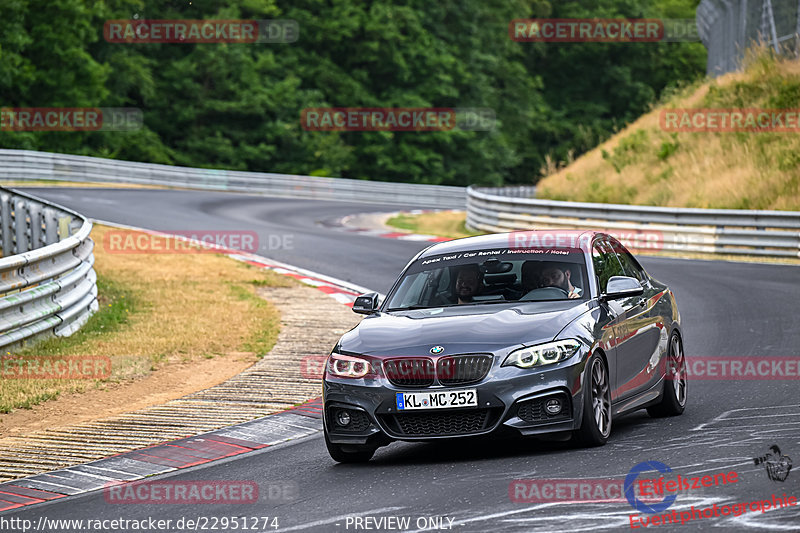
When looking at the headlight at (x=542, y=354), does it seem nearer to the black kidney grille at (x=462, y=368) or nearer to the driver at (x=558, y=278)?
the black kidney grille at (x=462, y=368)

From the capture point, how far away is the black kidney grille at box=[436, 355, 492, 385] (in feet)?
25.4

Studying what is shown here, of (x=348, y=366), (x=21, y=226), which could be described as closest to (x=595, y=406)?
(x=348, y=366)

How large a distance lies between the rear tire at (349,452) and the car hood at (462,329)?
0.64m

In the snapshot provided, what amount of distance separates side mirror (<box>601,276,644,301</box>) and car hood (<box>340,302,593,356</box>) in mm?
201

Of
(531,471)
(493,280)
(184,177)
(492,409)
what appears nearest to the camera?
(531,471)

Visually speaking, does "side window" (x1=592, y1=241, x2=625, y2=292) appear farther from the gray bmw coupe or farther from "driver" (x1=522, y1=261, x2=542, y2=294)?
"driver" (x1=522, y1=261, x2=542, y2=294)

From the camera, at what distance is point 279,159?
201 ft

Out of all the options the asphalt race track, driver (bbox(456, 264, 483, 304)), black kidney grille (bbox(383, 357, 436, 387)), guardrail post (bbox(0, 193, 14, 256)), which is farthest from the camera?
guardrail post (bbox(0, 193, 14, 256))

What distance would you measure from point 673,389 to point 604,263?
45.4 inches

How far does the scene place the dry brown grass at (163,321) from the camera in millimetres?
12570

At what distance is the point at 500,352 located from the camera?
7773 mm

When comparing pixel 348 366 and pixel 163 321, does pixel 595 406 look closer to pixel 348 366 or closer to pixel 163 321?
pixel 348 366

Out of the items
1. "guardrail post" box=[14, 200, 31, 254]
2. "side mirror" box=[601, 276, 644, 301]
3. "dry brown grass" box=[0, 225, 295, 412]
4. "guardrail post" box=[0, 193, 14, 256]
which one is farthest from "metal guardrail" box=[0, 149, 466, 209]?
"side mirror" box=[601, 276, 644, 301]

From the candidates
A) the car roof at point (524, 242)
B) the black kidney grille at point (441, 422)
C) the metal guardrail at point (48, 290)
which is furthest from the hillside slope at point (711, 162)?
the black kidney grille at point (441, 422)
